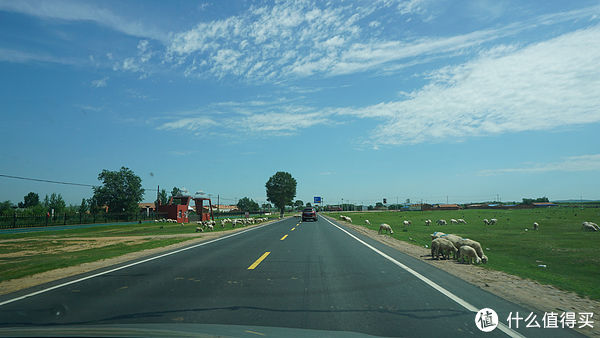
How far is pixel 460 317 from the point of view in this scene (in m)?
4.99

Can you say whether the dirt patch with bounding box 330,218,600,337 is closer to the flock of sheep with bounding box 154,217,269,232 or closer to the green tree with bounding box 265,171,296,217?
the flock of sheep with bounding box 154,217,269,232

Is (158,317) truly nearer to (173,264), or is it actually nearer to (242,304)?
(242,304)

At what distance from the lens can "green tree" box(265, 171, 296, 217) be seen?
121m

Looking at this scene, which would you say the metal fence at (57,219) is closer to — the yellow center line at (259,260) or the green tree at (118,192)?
the green tree at (118,192)

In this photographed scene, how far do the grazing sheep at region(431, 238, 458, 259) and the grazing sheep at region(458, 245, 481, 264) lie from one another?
54 centimetres

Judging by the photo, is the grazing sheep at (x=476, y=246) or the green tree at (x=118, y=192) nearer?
the grazing sheep at (x=476, y=246)

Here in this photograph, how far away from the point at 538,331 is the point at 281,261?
7.17 metres

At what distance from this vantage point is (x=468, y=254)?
1109cm

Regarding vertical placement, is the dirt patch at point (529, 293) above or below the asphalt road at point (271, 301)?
below

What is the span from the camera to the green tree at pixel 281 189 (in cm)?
12062

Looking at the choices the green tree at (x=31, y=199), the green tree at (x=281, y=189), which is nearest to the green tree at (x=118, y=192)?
the green tree at (x=281, y=189)

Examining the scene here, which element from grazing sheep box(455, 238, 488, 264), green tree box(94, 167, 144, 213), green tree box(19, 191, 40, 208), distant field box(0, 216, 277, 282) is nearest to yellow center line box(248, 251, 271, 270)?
distant field box(0, 216, 277, 282)

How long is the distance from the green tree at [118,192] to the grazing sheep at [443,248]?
75431mm

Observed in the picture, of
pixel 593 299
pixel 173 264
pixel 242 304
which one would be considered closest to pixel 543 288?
Result: pixel 593 299
